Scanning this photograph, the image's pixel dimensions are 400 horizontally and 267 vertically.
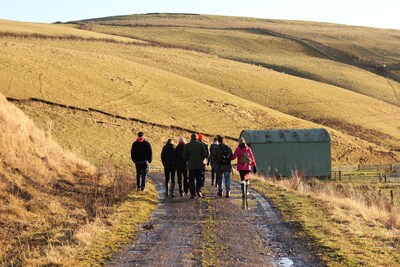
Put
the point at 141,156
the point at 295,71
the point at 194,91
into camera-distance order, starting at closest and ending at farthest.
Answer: the point at 141,156 → the point at 194,91 → the point at 295,71

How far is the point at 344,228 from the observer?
1262 cm

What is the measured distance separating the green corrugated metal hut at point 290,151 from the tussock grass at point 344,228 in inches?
833

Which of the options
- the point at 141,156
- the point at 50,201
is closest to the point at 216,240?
the point at 50,201

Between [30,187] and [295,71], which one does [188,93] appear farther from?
[30,187]

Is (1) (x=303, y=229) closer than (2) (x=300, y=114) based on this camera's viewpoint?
Yes

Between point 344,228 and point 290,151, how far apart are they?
1095 inches

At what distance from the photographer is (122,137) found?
4628 cm

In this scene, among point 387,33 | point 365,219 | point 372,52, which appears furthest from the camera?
point 387,33

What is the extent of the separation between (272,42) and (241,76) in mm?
41166

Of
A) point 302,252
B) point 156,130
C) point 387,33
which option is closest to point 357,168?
point 156,130

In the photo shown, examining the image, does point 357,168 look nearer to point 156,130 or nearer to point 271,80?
point 156,130

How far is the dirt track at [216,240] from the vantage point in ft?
32.2

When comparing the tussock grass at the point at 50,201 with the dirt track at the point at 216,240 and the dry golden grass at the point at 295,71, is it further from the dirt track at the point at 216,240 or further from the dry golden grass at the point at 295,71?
the dry golden grass at the point at 295,71

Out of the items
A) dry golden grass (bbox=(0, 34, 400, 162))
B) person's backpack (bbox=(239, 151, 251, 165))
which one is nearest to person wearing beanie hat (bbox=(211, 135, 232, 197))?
person's backpack (bbox=(239, 151, 251, 165))
